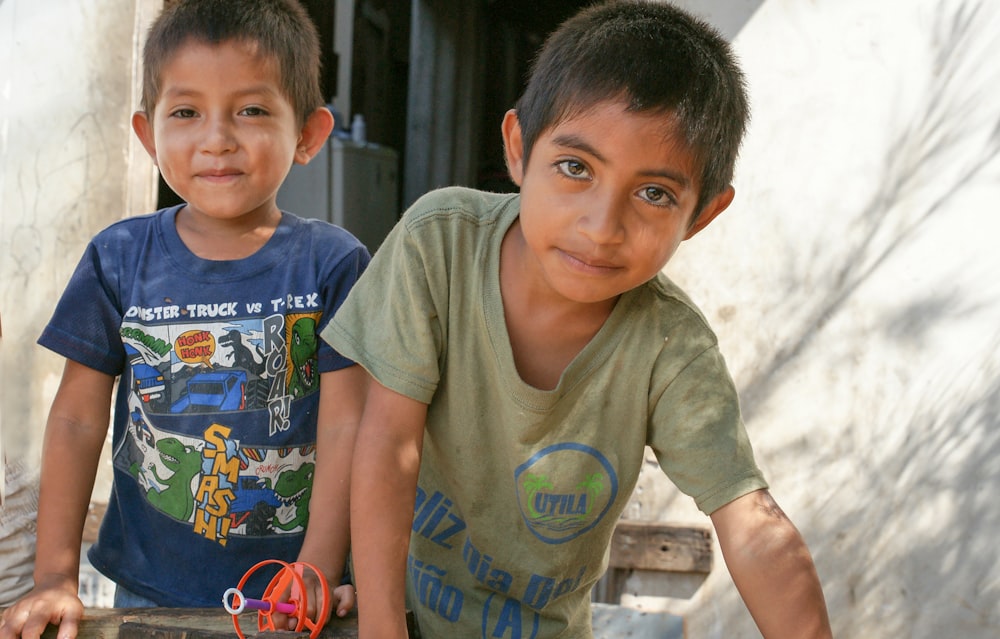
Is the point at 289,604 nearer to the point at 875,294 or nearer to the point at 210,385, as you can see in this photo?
the point at 210,385

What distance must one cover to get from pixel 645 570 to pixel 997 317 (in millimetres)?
1474

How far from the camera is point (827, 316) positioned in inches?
137

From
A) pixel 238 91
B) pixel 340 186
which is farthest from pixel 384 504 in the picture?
pixel 340 186

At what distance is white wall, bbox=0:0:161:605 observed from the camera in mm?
4059

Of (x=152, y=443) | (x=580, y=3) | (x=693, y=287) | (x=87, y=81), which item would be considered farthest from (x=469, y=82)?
(x=152, y=443)

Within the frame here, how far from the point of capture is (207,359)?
2168mm

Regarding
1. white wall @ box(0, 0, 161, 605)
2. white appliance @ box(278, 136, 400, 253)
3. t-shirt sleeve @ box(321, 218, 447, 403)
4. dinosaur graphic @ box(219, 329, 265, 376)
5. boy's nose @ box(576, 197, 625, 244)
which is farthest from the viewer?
white appliance @ box(278, 136, 400, 253)

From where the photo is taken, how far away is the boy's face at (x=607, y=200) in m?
1.68

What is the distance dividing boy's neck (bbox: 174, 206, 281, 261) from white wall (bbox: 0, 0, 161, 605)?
1952 mm

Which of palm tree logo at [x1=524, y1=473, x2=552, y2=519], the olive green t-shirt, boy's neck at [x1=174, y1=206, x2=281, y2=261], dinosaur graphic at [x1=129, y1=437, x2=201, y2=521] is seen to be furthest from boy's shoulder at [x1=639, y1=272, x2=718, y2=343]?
dinosaur graphic at [x1=129, y1=437, x2=201, y2=521]

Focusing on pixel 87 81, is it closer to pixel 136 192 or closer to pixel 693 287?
pixel 136 192

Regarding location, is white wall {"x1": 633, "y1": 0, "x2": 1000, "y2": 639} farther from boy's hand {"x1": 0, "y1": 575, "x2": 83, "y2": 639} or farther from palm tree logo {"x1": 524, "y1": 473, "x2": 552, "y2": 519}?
boy's hand {"x1": 0, "y1": 575, "x2": 83, "y2": 639}

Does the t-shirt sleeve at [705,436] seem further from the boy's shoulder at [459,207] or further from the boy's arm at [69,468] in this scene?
the boy's arm at [69,468]

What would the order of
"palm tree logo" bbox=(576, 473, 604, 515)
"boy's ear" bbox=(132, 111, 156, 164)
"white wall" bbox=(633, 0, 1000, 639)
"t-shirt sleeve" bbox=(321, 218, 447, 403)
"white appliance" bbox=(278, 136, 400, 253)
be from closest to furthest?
"t-shirt sleeve" bbox=(321, 218, 447, 403)
"palm tree logo" bbox=(576, 473, 604, 515)
"boy's ear" bbox=(132, 111, 156, 164)
"white wall" bbox=(633, 0, 1000, 639)
"white appliance" bbox=(278, 136, 400, 253)
